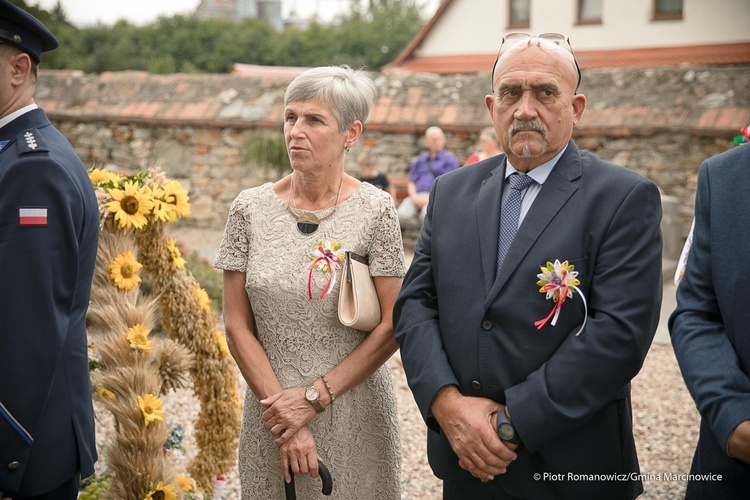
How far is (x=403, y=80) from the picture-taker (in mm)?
11250

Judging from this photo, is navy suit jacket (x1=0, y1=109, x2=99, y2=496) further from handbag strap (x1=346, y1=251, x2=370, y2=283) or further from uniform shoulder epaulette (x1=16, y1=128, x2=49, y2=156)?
handbag strap (x1=346, y1=251, x2=370, y2=283)

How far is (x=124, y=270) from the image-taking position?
2953 millimetres

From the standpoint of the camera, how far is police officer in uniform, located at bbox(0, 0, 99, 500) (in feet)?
6.51

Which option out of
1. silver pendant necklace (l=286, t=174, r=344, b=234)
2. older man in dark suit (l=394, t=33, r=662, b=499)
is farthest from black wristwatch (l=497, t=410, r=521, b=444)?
silver pendant necklace (l=286, t=174, r=344, b=234)

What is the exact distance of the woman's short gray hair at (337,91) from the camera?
2.57 m

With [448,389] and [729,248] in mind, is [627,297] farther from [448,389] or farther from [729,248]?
[448,389]

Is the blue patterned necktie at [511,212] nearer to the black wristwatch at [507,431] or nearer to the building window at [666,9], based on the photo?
the black wristwatch at [507,431]

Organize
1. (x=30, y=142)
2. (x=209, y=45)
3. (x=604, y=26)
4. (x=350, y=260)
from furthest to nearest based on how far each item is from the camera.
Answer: (x=209, y=45) → (x=604, y=26) → (x=350, y=260) → (x=30, y=142)

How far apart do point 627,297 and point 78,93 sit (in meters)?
12.6

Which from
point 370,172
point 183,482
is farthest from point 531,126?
point 370,172

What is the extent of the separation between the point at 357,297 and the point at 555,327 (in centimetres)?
69

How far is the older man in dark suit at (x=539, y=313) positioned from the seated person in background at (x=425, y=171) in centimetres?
756

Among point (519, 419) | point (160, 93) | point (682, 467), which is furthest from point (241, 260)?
point (160, 93)

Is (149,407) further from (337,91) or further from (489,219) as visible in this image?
(489,219)
